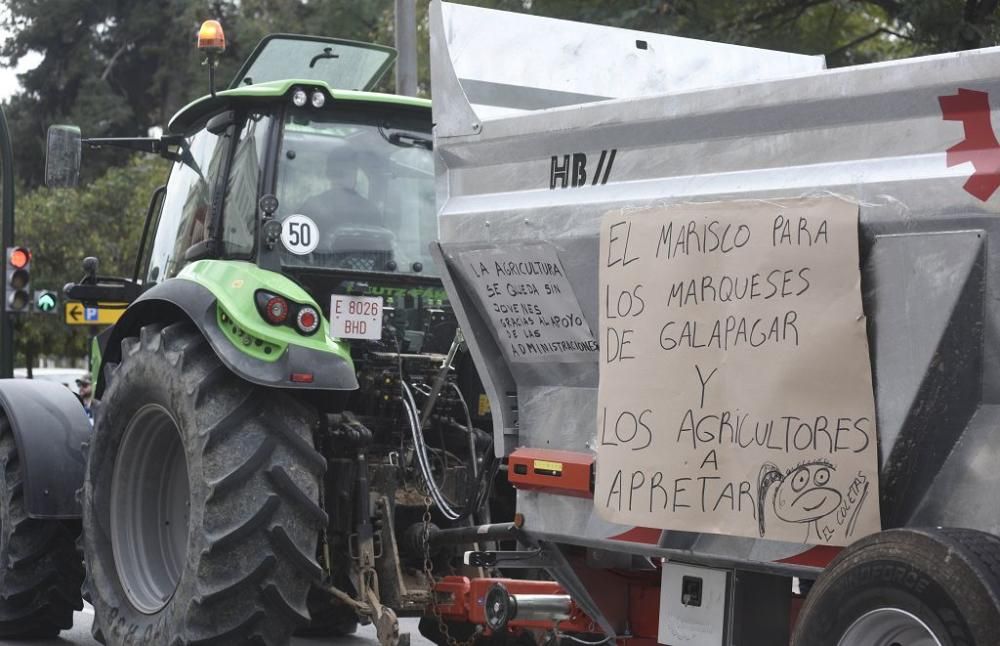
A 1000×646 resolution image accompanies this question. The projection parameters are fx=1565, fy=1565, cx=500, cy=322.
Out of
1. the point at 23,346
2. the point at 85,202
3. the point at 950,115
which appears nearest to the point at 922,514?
the point at 950,115

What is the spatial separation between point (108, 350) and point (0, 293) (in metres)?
11.4

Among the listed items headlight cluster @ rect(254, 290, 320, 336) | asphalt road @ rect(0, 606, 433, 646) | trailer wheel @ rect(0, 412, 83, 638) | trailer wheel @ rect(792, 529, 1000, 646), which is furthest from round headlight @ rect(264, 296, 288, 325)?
trailer wheel @ rect(792, 529, 1000, 646)

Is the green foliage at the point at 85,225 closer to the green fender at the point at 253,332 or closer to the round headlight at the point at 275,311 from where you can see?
the green fender at the point at 253,332

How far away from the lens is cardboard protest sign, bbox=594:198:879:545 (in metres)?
4.09

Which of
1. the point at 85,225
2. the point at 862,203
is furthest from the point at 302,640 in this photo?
the point at 85,225

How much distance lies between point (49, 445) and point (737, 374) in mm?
4467

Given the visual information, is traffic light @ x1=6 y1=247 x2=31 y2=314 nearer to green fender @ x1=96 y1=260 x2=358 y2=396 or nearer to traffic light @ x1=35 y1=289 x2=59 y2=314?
traffic light @ x1=35 y1=289 x2=59 y2=314

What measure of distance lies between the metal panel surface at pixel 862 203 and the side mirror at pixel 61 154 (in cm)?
302

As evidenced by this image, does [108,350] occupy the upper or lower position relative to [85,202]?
lower

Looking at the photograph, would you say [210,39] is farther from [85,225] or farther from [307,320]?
[85,225]

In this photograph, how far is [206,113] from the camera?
23.4ft

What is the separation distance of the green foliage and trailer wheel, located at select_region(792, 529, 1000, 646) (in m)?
30.5

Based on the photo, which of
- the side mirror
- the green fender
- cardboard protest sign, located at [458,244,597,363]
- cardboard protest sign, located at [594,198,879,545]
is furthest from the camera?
the side mirror

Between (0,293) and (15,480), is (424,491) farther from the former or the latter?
(0,293)
